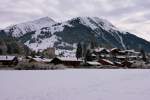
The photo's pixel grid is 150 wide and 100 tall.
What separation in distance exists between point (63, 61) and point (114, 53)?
183 ft

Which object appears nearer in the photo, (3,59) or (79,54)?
(3,59)

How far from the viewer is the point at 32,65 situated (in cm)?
8469

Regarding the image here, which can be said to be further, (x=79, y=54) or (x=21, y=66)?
(x=79, y=54)

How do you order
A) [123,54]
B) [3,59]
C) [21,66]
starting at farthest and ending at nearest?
[123,54], [3,59], [21,66]
